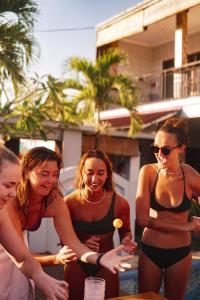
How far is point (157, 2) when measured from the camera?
46.0 ft

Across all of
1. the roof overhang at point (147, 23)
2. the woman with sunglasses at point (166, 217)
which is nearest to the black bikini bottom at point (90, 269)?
the woman with sunglasses at point (166, 217)

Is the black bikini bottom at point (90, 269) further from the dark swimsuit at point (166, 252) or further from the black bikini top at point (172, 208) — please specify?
the black bikini top at point (172, 208)

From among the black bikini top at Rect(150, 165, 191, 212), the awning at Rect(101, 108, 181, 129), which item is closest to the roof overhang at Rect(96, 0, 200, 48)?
the awning at Rect(101, 108, 181, 129)

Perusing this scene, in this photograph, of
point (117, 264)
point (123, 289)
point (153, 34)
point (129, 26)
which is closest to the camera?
point (117, 264)

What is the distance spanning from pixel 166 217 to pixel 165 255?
0.94 ft

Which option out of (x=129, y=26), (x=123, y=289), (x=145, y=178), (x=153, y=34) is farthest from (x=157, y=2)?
(x=145, y=178)

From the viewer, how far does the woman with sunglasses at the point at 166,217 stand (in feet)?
9.91

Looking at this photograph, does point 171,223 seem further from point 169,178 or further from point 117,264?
point 117,264

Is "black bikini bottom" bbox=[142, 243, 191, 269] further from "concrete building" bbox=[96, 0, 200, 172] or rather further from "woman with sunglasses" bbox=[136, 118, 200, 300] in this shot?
"concrete building" bbox=[96, 0, 200, 172]

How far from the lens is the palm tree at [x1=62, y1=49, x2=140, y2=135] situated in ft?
33.7

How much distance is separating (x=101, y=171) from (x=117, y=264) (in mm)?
984

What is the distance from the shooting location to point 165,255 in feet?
10.0

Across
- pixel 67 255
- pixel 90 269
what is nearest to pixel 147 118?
pixel 90 269

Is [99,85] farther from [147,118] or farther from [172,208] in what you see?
[172,208]
